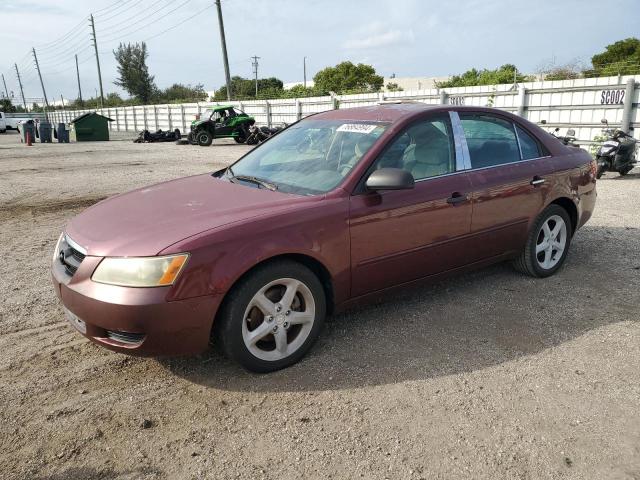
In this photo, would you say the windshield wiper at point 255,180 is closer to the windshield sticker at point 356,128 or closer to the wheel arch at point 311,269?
the wheel arch at point 311,269

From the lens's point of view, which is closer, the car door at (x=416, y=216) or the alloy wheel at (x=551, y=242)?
the car door at (x=416, y=216)

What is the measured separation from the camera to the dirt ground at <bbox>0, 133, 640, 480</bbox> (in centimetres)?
232

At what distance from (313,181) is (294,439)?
5.50 feet

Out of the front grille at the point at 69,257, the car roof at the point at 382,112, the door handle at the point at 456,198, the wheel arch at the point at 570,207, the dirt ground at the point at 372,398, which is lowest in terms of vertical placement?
the dirt ground at the point at 372,398

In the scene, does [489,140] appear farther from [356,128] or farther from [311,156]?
[311,156]

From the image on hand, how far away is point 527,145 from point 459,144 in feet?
2.98

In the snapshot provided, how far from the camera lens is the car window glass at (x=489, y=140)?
396 centimetres

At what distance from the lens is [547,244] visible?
179 inches

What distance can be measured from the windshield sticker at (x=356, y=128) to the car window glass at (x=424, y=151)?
24 cm

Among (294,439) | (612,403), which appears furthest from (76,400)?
(612,403)

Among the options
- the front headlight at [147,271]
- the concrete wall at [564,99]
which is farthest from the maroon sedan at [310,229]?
the concrete wall at [564,99]

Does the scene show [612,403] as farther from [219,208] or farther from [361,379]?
[219,208]

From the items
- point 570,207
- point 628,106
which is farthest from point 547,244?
point 628,106

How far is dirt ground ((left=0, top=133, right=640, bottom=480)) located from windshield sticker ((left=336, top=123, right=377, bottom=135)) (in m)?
1.40
